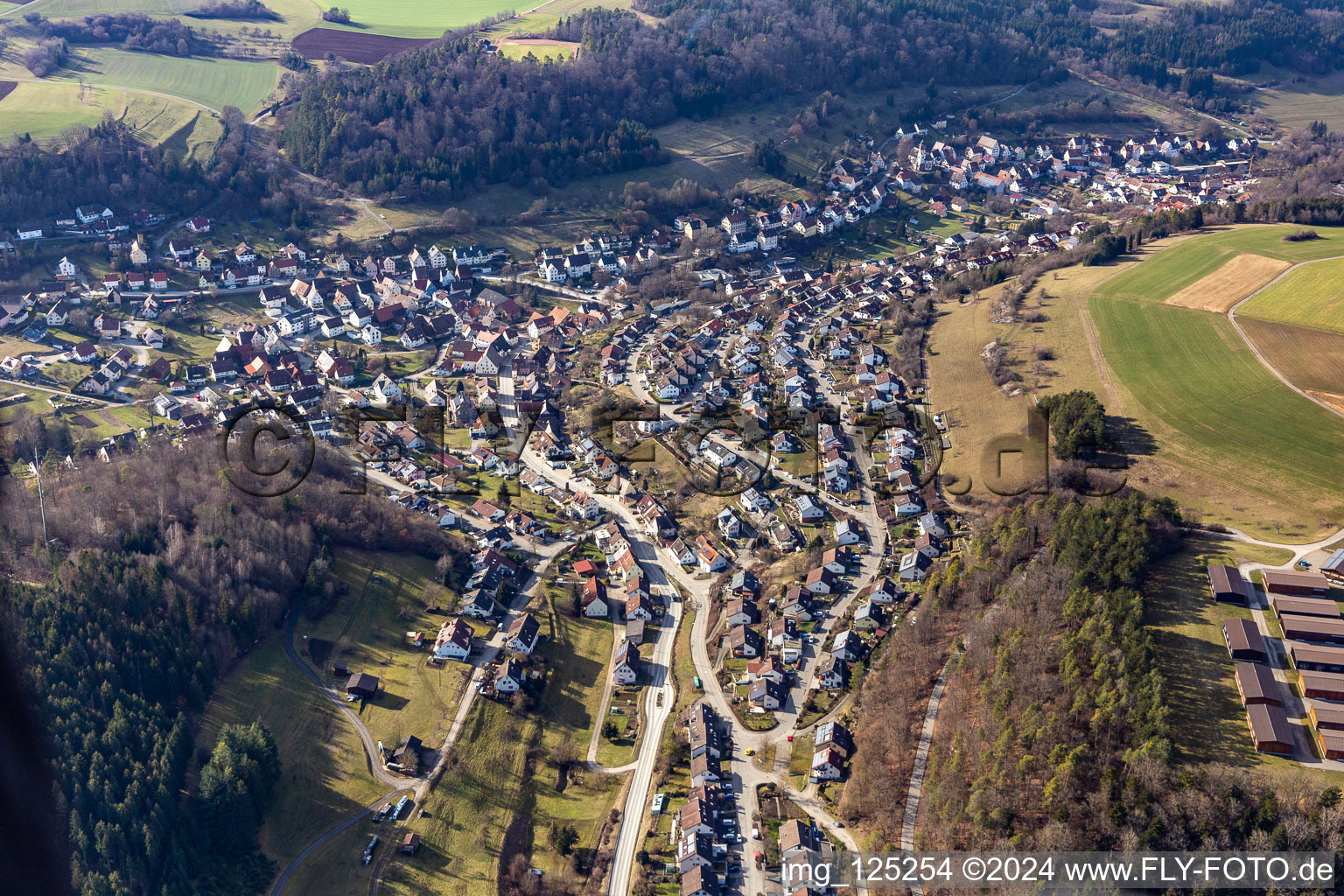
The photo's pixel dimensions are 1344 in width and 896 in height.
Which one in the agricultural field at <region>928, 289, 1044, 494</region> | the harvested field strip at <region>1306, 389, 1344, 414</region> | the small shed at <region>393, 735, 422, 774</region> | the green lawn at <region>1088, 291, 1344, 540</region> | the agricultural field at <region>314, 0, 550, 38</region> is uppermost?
the agricultural field at <region>314, 0, 550, 38</region>

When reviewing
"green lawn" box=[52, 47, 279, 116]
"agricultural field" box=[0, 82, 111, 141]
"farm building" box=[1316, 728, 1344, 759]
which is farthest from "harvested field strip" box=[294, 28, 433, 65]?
"farm building" box=[1316, 728, 1344, 759]

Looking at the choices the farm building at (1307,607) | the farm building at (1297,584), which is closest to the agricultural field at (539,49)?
the farm building at (1297,584)

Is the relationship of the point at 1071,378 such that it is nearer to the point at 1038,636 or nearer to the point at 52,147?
the point at 1038,636

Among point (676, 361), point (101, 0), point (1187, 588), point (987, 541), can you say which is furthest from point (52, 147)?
point (1187, 588)

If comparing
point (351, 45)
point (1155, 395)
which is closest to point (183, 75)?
point (351, 45)

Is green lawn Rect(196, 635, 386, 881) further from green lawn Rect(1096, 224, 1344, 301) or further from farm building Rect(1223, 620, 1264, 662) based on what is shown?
green lawn Rect(1096, 224, 1344, 301)

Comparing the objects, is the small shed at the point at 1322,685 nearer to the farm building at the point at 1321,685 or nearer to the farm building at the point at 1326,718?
the farm building at the point at 1321,685

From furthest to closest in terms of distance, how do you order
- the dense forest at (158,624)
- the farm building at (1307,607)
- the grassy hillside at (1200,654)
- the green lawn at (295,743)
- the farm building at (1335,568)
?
the farm building at (1335,568) → the green lawn at (295,743) → the farm building at (1307,607) → the dense forest at (158,624) → the grassy hillside at (1200,654)
